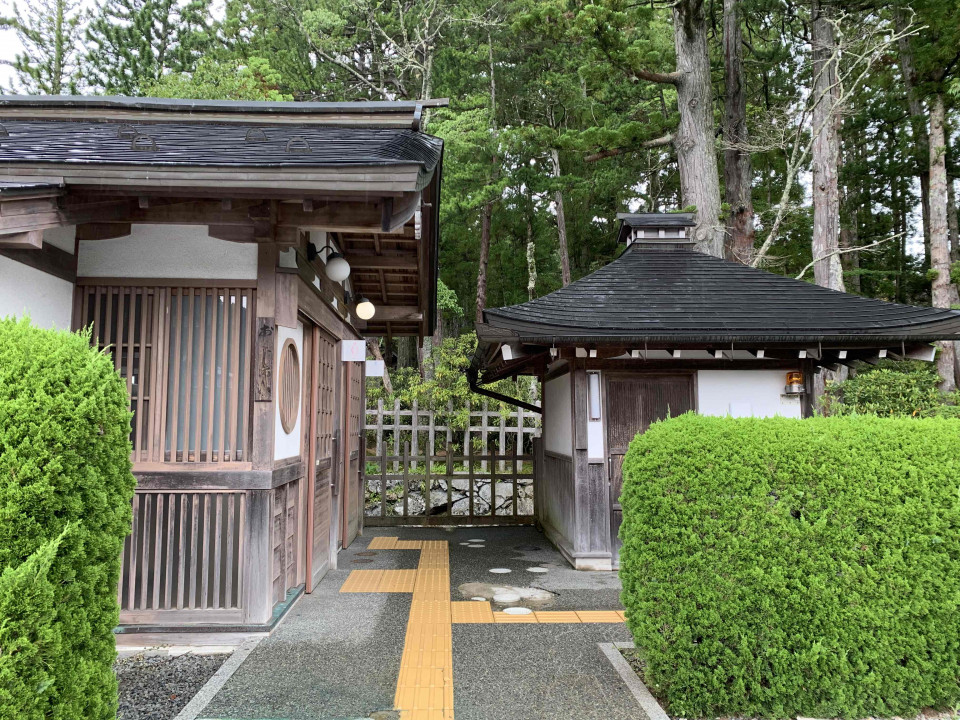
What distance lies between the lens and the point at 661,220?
28.1 feet

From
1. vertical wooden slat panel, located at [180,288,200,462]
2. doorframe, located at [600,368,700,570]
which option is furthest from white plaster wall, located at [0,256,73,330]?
doorframe, located at [600,368,700,570]

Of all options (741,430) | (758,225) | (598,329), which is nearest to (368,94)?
(758,225)

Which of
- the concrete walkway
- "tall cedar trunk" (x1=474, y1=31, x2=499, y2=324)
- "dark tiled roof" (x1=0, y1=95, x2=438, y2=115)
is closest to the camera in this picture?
the concrete walkway

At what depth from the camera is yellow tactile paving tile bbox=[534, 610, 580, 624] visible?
4.97 meters

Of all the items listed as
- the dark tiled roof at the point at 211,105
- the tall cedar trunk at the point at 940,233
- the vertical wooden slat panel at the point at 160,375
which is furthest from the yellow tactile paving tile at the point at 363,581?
the tall cedar trunk at the point at 940,233

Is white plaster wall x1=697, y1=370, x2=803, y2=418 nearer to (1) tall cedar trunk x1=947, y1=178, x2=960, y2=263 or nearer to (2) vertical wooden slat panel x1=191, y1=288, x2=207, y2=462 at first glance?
(2) vertical wooden slat panel x1=191, y1=288, x2=207, y2=462

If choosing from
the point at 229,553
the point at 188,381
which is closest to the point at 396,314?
the point at 188,381

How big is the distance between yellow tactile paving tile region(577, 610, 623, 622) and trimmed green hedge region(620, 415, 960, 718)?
1.77m

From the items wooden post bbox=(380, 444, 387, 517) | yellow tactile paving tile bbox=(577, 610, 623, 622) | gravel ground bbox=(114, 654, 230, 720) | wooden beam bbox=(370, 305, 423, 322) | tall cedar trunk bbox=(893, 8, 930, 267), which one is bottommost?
yellow tactile paving tile bbox=(577, 610, 623, 622)

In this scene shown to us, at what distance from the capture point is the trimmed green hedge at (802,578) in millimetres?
3184

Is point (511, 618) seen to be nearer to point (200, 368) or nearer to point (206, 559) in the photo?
point (206, 559)

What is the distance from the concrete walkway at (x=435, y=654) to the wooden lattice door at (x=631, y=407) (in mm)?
1010

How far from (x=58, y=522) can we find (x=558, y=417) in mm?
6771

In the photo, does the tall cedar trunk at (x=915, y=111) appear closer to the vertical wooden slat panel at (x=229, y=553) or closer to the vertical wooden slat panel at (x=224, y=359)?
the vertical wooden slat panel at (x=224, y=359)
